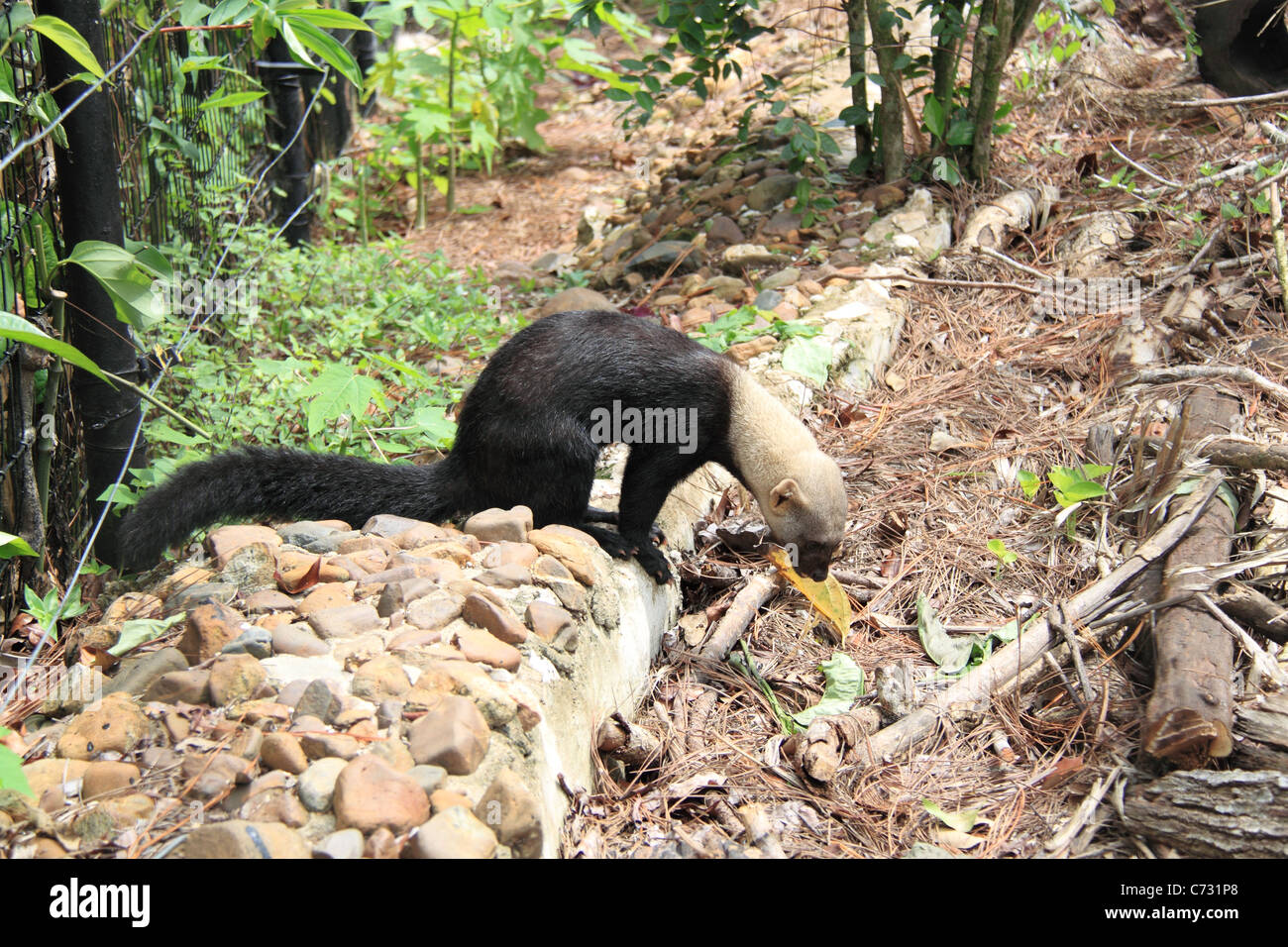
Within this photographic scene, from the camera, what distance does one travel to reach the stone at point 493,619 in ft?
8.82

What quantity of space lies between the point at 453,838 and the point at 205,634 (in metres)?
0.96

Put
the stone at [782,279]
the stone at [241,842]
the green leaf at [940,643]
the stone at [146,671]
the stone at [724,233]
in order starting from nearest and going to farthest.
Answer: the stone at [241,842]
the stone at [146,671]
the green leaf at [940,643]
the stone at [782,279]
the stone at [724,233]

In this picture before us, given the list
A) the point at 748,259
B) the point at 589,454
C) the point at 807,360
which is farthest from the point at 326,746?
the point at 748,259

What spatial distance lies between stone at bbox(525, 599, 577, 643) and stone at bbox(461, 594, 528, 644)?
0.17ft

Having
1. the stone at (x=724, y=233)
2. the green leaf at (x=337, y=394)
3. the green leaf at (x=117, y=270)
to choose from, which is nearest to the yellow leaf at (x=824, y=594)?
the green leaf at (x=337, y=394)

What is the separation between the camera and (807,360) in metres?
4.71

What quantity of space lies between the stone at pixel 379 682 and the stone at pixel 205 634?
0.39 metres

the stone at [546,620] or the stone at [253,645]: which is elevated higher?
the stone at [253,645]

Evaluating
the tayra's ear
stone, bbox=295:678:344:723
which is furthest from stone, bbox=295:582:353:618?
the tayra's ear

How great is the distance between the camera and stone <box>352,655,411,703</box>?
2359 mm

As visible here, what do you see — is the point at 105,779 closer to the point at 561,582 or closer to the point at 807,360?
the point at 561,582

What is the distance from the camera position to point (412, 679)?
245 cm

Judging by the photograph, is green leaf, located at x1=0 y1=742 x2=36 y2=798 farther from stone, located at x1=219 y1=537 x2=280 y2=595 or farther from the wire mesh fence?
the wire mesh fence

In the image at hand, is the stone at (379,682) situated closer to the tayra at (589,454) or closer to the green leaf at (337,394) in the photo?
the tayra at (589,454)
